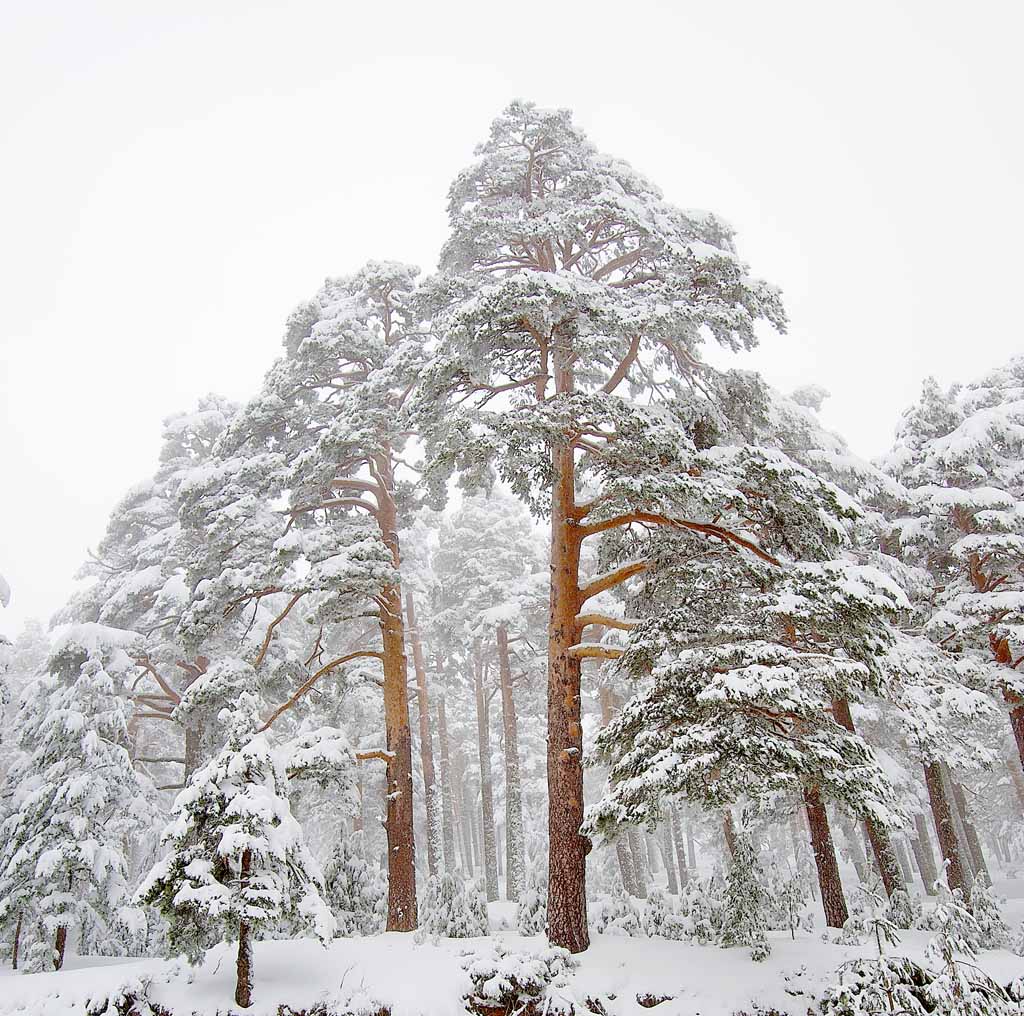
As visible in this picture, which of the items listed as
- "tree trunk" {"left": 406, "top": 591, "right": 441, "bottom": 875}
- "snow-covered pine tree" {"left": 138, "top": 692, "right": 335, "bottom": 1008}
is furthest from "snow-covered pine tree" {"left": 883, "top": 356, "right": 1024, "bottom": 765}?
"tree trunk" {"left": 406, "top": 591, "right": 441, "bottom": 875}

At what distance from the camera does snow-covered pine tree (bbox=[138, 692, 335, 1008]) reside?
8008 mm

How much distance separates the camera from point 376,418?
13.5m

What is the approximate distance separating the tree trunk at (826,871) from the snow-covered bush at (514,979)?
5669 mm

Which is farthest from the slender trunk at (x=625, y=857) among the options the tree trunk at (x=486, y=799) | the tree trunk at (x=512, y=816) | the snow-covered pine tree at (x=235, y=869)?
the snow-covered pine tree at (x=235, y=869)

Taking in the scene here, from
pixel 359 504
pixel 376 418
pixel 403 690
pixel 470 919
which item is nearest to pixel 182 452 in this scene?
pixel 359 504

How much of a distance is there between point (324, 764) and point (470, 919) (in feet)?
12.3

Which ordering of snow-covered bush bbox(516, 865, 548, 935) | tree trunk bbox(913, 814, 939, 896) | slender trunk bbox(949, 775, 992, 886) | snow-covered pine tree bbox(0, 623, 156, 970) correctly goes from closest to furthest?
snow-covered bush bbox(516, 865, 548, 935) → snow-covered pine tree bbox(0, 623, 156, 970) → slender trunk bbox(949, 775, 992, 886) → tree trunk bbox(913, 814, 939, 896)

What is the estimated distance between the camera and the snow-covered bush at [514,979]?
816 centimetres

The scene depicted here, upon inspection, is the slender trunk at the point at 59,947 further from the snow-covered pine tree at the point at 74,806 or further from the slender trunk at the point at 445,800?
the slender trunk at the point at 445,800

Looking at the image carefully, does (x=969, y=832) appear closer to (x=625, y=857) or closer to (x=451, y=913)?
(x=625, y=857)

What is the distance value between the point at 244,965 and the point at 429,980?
231 centimetres

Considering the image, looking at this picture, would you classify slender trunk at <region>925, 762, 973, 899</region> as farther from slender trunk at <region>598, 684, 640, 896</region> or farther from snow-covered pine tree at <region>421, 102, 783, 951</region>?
snow-covered pine tree at <region>421, 102, 783, 951</region>

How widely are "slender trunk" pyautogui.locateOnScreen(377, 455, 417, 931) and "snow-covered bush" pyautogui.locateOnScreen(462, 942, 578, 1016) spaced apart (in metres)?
3.78

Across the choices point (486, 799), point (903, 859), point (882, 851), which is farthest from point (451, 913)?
point (903, 859)
